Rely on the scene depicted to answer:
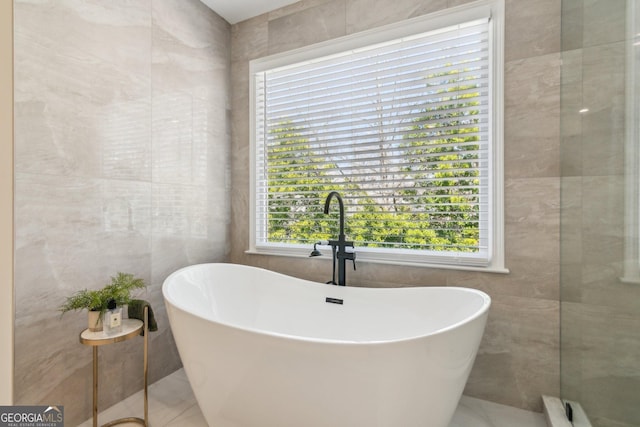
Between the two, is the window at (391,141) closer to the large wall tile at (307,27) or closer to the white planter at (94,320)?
the large wall tile at (307,27)

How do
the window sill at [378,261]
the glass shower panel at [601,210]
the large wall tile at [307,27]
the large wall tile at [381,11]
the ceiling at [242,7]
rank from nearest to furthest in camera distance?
the glass shower panel at [601,210] < the window sill at [378,261] < the large wall tile at [381,11] < the large wall tile at [307,27] < the ceiling at [242,7]

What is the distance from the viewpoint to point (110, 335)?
1.50 m

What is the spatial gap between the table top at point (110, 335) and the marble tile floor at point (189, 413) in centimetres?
52

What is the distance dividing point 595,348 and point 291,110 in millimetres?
2166

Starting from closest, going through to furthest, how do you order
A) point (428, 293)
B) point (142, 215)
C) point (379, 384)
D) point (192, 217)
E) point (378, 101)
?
point (379, 384) → point (428, 293) → point (142, 215) → point (378, 101) → point (192, 217)

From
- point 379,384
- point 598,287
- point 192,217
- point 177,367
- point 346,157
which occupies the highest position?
point 346,157

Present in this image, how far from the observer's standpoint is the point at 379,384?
3.63ft

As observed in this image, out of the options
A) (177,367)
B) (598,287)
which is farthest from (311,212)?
(598,287)

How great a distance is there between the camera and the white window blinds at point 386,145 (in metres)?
1.92

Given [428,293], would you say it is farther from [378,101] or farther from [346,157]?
[378,101]

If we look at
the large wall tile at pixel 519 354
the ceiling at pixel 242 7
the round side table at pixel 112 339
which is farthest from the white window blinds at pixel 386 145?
the round side table at pixel 112 339

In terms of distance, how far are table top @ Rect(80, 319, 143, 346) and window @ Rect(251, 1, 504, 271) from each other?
109 cm

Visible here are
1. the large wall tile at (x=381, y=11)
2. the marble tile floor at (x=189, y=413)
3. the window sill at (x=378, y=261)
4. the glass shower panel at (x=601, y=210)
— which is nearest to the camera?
the glass shower panel at (x=601, y=210)

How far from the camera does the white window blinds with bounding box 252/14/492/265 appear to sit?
192cm
